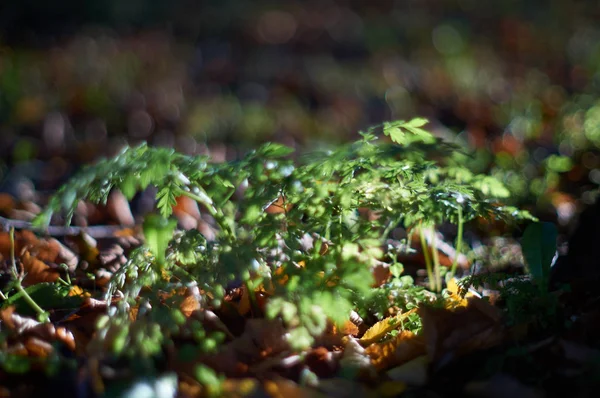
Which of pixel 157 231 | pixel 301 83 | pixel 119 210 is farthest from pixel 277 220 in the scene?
pixel 301 83

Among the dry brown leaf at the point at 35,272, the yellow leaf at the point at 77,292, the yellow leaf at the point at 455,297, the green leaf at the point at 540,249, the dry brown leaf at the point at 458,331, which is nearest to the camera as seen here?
the dry brown leaf at the point at 458,331

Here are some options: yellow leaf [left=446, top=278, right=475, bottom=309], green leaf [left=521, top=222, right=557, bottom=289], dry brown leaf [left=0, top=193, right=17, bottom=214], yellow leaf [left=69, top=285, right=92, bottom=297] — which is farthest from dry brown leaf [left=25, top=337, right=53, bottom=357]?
dry brown leaf [left=0, top=193, right=17, bottom=214]

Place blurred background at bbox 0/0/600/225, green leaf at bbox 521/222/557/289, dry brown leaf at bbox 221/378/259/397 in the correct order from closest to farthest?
dry brown leaf at bbox 221/378/259/397
green leaf at bbox 521/222/557/289
blurred background at bbox 0/0/600/225

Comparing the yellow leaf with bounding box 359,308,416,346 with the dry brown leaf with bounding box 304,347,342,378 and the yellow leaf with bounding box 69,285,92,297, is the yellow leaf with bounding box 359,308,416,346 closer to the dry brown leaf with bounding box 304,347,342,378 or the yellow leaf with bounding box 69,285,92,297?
the dry brown leaf with bounding box 304,347,342,378

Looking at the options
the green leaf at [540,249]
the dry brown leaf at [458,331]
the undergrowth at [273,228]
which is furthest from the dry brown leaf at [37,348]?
the green leaf at [540,249]

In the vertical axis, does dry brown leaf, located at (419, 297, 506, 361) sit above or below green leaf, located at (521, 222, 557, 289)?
below

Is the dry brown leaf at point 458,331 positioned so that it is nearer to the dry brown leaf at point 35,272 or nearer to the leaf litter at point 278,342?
the leaf litter at point 278,342
